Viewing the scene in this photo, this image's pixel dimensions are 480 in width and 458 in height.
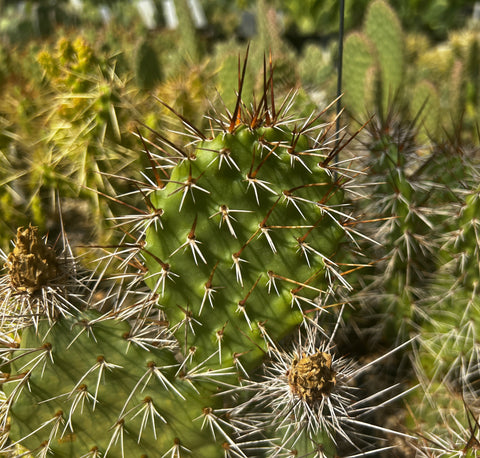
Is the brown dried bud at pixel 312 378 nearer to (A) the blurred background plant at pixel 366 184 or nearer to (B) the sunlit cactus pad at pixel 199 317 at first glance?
(B) the sunlit cactus pad at pixel 199 317

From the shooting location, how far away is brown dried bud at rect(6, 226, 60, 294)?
107 cm

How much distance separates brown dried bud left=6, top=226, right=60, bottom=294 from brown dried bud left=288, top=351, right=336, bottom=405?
1.85 ft

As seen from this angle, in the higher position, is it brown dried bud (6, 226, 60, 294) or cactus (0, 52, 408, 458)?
brown dried bud (6, 226, 60, 294)

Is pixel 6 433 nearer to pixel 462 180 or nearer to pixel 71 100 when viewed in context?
pixel 71 100

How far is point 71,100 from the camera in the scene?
1632 millimetres

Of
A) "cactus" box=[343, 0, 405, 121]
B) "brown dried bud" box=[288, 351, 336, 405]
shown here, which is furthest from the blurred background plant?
"cactus" box=[343, 0, 405, 121]

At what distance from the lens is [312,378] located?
A: 1021 mm

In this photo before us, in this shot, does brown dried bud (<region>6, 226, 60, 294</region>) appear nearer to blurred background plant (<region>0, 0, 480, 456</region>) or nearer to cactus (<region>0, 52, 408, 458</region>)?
cactus (<region>0, 52, 408, 458</region>)

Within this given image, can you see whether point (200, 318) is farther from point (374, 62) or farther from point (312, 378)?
point (374, 62)

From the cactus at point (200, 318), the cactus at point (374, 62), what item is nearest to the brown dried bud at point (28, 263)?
the cactus at point (200, 318)

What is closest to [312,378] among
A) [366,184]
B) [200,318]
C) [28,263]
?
[200,318]

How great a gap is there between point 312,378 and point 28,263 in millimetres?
624

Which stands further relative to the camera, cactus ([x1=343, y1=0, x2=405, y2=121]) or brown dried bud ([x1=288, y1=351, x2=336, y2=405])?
cactus ([x1=343, y1=0, x2=405, y2=121])

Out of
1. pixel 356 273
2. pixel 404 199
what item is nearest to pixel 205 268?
pixel 356 273
